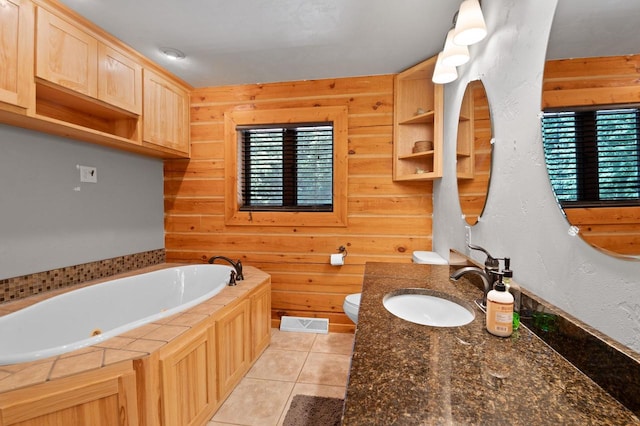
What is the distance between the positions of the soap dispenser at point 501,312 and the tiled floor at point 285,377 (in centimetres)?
136

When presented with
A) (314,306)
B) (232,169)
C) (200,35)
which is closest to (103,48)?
(200,35)

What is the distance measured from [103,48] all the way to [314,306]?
2607 millimetres

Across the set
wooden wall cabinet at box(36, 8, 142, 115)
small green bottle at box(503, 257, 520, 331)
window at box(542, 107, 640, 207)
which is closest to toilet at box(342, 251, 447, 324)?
small green bottle at box(503, 257, 520, 331)

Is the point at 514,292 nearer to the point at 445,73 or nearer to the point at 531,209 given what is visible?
the point at 531,209

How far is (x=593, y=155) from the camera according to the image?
26.8 inches

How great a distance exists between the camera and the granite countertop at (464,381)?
516 mm

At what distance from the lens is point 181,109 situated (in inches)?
106

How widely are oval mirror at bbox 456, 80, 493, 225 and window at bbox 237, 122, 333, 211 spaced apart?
1273 millimetres

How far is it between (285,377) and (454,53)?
2304 millimetres

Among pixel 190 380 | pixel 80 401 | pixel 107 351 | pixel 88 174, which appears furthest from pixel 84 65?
pixel 190 380

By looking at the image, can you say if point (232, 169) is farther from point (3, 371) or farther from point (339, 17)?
point (3, 371)

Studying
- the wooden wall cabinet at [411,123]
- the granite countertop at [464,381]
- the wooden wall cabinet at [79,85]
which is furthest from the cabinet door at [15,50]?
the wooden wall cabinet at [411,123]

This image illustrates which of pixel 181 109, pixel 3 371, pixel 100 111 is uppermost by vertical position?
pixel 181 109

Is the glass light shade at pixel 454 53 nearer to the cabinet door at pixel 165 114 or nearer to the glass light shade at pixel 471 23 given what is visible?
the glass light shade at pixel 471 23
